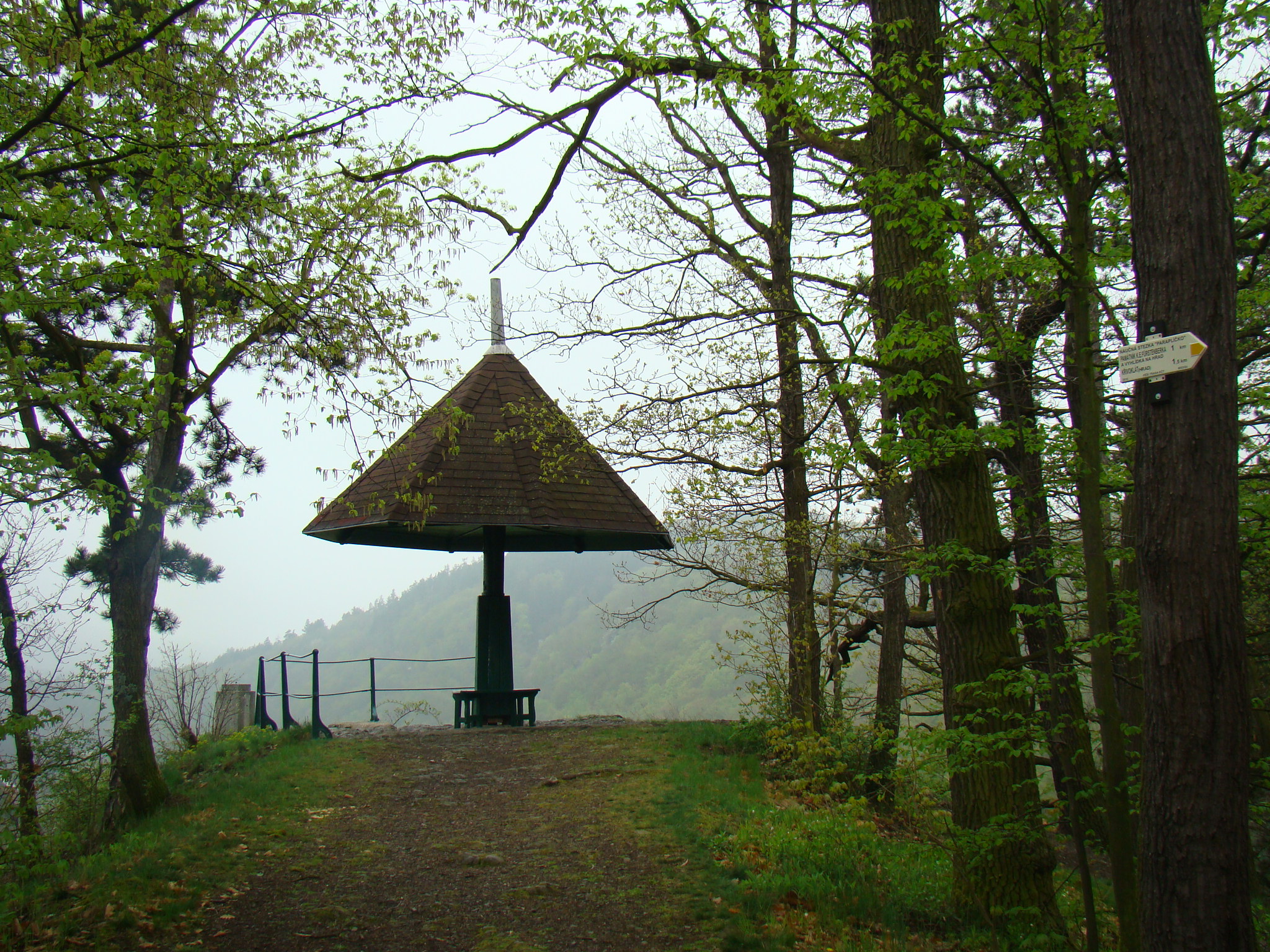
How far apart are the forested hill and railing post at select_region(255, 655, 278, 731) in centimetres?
4104

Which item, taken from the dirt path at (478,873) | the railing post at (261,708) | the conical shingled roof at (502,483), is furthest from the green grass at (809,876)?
the railing post at (261,708)

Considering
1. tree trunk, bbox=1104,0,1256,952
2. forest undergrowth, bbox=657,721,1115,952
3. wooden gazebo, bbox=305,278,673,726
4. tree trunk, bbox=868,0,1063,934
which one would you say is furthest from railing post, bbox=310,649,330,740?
tree trunk, bbox=1104,0,1256,952

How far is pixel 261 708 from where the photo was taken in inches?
454

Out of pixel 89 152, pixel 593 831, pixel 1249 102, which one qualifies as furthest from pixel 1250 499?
pixel 89 152

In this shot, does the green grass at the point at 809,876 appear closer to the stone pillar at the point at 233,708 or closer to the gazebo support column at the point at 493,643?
the gazebo support column at the point at 493,643

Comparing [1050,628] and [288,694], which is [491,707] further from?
[1050,628]

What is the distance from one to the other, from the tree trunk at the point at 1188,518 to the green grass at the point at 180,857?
458 cm

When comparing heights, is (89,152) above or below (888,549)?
above

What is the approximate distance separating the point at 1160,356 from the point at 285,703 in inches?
400

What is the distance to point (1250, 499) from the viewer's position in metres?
4.87

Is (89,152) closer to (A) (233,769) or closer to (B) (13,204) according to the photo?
(B) (13,204)

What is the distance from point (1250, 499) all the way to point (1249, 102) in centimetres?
374

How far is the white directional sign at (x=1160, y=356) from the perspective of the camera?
297cm

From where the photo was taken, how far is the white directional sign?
9.75ft
